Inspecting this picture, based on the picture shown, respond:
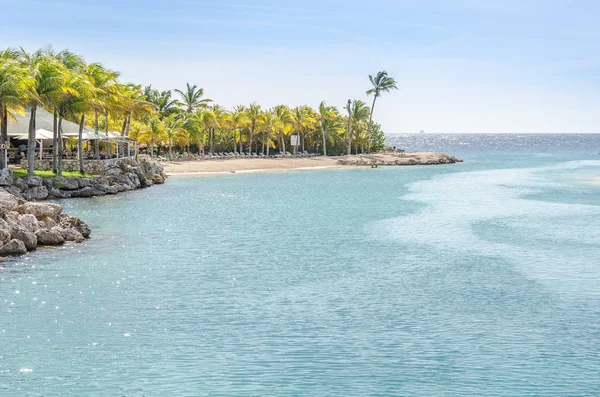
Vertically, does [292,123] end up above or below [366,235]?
above

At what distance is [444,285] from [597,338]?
6892mm

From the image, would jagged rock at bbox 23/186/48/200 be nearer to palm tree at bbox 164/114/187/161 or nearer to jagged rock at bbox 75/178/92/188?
jagged rock at bbox 75/178/92/188

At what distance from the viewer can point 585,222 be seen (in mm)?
44219

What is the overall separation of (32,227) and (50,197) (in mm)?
23275

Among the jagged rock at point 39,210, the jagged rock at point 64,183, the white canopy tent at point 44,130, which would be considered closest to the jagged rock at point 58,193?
the jagged rock at point 64,183

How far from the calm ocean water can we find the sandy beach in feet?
162

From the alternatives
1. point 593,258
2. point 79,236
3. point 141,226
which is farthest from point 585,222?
point 79,236

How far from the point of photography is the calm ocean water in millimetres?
15117

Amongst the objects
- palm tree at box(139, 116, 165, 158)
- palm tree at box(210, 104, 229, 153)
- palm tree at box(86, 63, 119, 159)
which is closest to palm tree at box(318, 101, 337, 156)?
palm tree at box(210, 104, 229, 153)

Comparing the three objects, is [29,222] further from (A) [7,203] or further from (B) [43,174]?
(B) [43,174]

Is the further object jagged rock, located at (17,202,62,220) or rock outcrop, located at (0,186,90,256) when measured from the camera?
jagged rock, located at (17,202,62,220)

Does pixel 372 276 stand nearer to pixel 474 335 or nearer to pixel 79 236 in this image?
pixel 474 335

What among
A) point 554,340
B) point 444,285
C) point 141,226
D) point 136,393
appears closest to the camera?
point 136,393

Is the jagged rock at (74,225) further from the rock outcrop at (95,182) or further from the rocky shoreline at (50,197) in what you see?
the rock outcrop at (95,182)
